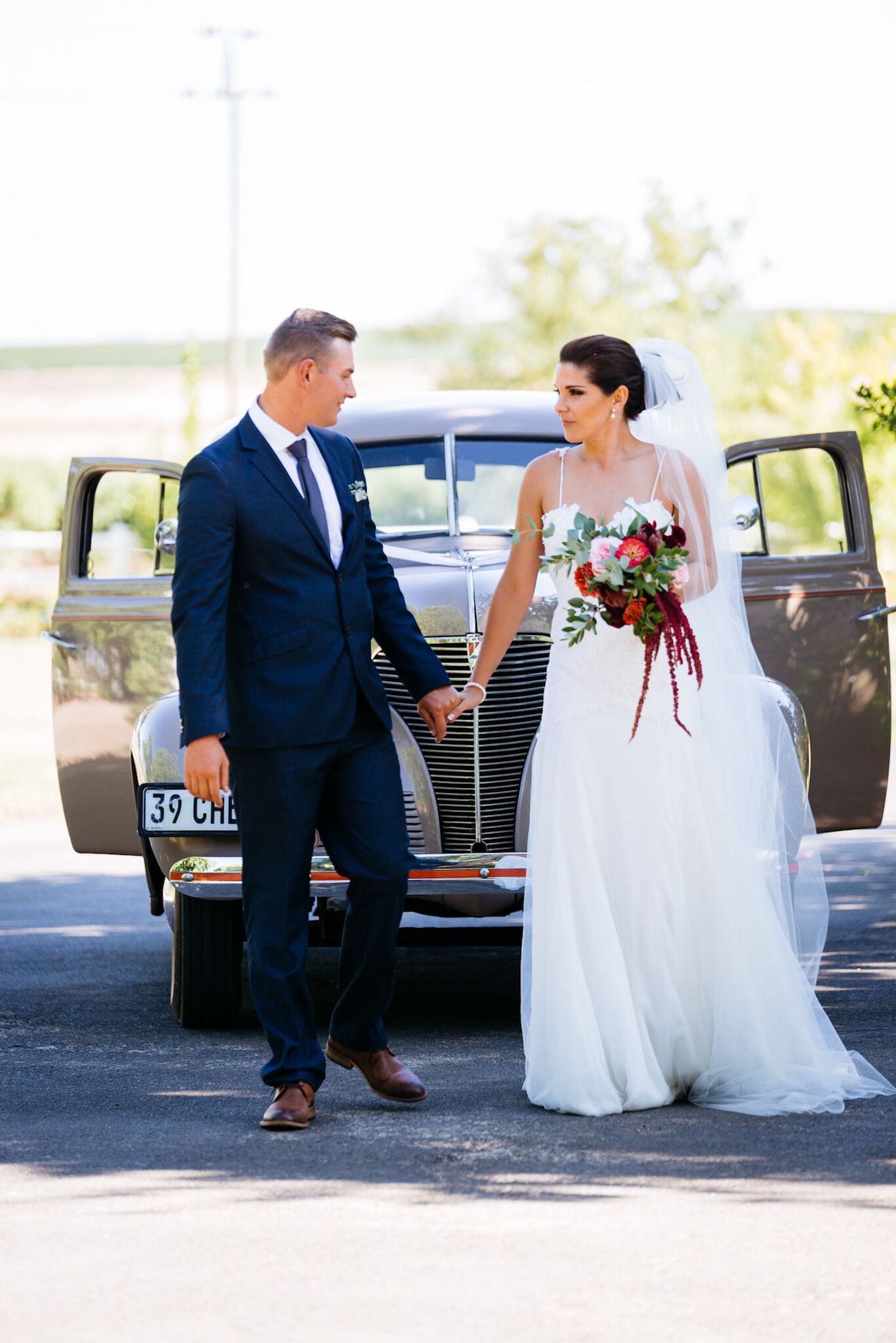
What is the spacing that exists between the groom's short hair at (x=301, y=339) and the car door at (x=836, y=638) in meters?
2.26

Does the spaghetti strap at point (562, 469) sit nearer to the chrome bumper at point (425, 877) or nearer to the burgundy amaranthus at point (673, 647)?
the burgundy amaranthus at point (673, 647)

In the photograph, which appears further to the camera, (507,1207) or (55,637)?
(55,637)

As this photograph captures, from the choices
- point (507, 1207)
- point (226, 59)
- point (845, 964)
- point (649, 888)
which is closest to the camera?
point (507, 1207)

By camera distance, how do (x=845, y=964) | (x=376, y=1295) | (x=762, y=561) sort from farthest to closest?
(x=845, y=964) < (x=762, y=561) < (x=376, y=1295)

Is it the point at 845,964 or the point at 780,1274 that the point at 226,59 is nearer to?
the point at 845,964

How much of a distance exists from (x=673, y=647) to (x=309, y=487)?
3.98ft

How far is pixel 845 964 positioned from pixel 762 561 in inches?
74.8

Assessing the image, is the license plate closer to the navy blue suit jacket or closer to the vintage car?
the vintage car

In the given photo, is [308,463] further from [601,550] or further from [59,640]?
[59,640]

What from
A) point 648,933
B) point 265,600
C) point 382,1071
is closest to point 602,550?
point 265,600

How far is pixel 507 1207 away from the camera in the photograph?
4.17 metres

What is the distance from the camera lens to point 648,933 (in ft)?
17.4

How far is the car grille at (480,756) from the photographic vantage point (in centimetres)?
625

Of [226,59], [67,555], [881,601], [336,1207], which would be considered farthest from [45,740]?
[226,59]
